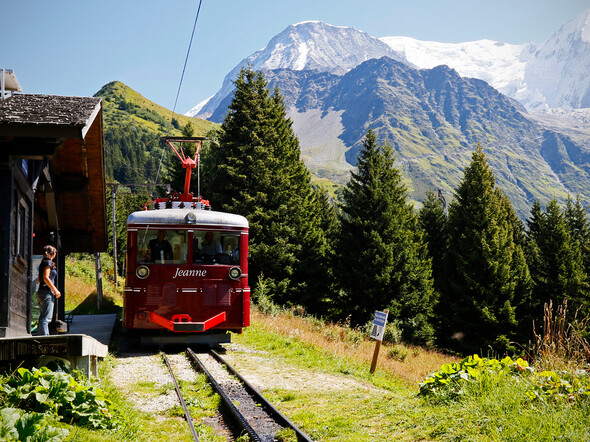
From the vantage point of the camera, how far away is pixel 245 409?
802 centimetres

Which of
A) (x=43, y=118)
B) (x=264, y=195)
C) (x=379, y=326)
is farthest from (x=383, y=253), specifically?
(x=43, y=118)

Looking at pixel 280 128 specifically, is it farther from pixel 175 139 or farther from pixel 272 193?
pixel 175 139

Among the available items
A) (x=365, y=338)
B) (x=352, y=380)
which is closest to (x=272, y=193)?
(x=365, y=338)

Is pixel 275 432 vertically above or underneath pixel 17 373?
underneath

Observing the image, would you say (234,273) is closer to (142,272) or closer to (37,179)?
(142,272)

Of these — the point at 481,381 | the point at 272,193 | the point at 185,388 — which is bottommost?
the point at 185,388

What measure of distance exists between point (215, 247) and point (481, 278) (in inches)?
836

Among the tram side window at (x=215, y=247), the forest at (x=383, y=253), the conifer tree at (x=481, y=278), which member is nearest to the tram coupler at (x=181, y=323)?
the tram side window at (x=215, y=247)

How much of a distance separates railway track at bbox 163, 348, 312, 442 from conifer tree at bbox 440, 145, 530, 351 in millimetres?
21212

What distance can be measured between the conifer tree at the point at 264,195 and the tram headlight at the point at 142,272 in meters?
14.9

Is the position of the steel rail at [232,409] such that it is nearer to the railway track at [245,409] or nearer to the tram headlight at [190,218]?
the railway track at [245,409]

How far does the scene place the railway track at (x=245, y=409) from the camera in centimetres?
677

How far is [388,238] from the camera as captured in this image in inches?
1132

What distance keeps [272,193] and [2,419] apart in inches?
1004
